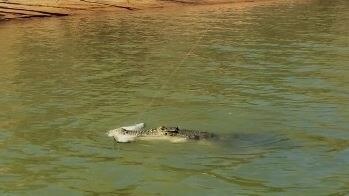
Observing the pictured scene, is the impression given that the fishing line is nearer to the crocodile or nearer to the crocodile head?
the crocodile

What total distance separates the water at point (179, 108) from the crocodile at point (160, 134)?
21cm

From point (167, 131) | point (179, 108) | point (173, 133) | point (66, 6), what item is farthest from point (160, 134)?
point (66, 6)

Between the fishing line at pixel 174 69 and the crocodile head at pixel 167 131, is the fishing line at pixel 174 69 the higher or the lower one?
the higher one

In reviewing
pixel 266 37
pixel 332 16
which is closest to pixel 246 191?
pixel 266 37

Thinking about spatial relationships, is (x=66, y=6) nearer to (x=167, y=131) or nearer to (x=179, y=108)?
(x=179, y=108)

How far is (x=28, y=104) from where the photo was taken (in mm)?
13258

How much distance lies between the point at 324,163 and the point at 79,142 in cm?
411

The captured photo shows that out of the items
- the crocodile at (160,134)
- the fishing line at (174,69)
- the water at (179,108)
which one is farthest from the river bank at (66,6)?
the crocodile at (160,134)

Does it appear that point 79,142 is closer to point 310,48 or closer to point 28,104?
point 28,104

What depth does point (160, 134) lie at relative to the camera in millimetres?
10141

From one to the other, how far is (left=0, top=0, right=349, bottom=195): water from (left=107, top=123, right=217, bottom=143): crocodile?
21 cm

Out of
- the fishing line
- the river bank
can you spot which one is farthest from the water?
the river bank

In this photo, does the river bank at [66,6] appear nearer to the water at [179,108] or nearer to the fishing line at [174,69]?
the water at [179,108]

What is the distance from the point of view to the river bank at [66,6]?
31953 millimetres
